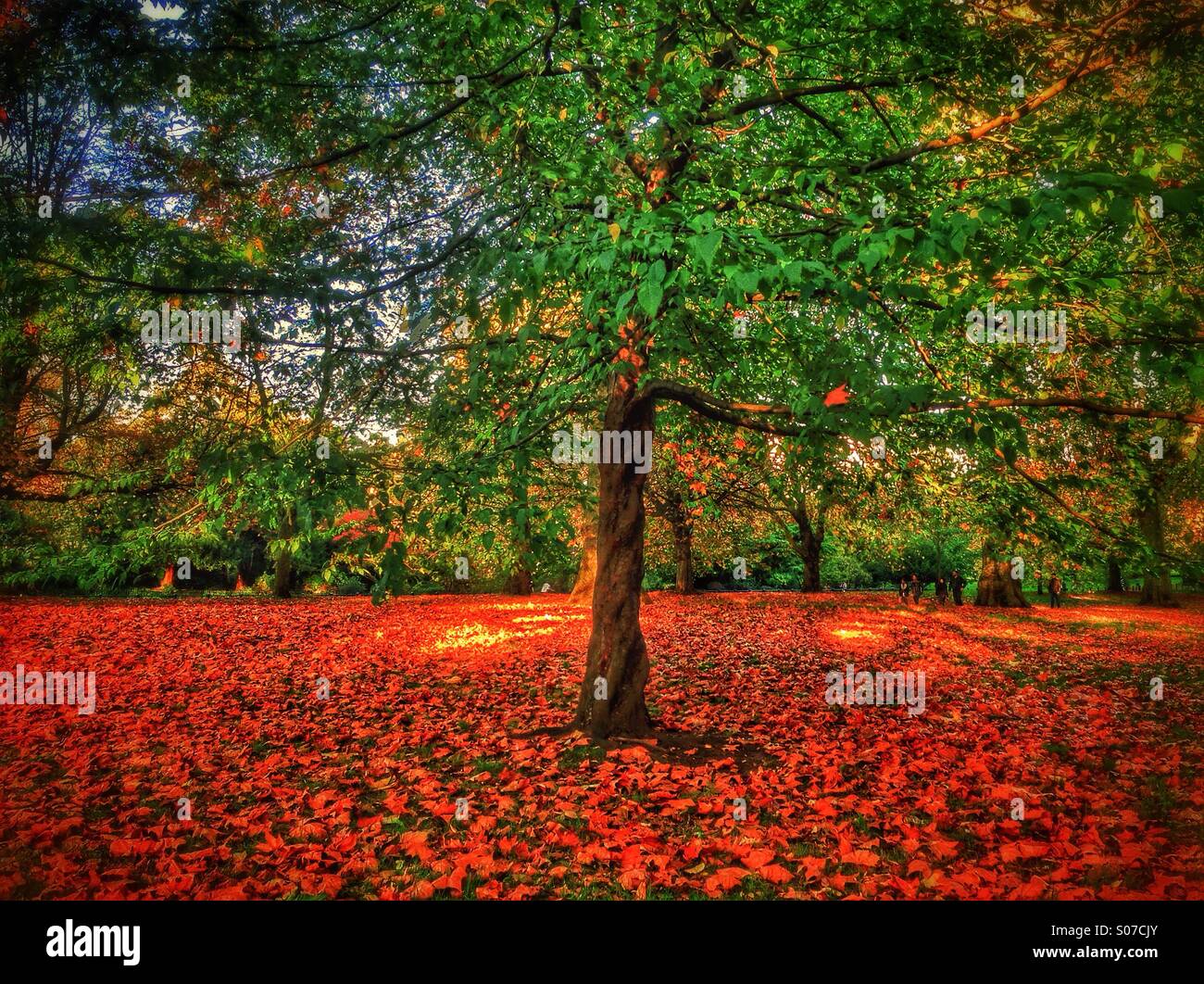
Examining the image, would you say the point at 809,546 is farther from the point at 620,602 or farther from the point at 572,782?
the point at 572,782

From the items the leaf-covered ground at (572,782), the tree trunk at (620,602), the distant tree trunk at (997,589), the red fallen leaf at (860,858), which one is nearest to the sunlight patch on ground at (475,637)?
the leaf-covered ground at (572,782)

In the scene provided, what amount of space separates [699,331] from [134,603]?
899 inches

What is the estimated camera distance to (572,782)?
6121mm

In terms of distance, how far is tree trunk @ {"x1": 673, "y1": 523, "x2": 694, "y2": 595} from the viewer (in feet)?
80.7

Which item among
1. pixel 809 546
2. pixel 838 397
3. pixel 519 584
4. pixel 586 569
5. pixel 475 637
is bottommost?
pixel 519 584

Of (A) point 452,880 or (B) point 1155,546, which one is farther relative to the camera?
(B) point 1155,546

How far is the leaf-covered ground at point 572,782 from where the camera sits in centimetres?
451

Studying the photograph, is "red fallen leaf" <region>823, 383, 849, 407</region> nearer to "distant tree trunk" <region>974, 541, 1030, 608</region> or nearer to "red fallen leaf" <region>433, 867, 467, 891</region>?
"red fallen leaf" <region>433, 867, 467, 891</region>

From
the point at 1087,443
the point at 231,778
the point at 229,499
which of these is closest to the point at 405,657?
the point at 231,778

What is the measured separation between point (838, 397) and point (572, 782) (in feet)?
14.6

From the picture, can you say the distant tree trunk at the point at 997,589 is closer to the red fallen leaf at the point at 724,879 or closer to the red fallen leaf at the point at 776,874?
the red fallen leaf at the point at 776,874

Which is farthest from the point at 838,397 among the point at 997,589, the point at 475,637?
the point at 997,589

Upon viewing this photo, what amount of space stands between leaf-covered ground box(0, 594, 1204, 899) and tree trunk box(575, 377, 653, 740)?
0.57 metres

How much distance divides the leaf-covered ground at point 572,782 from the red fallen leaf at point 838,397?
3.55m
